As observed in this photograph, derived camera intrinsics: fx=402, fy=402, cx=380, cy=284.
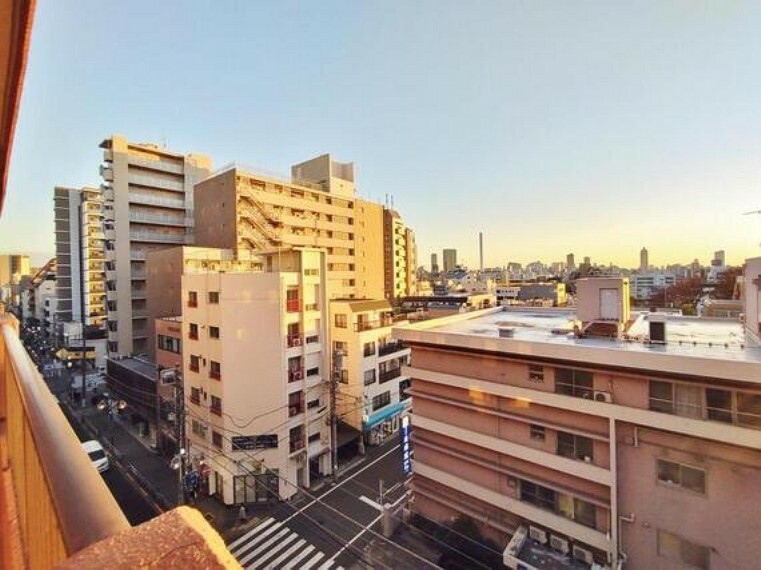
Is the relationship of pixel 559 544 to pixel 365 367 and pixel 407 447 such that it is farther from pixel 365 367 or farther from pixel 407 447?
pixel 365 367

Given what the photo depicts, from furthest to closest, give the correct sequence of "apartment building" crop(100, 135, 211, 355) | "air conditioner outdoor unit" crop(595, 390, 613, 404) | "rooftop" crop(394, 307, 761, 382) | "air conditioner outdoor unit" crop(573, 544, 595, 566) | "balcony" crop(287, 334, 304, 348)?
"apartment building" crop(100, 135, 211, 355)
"balcony" crop(287, 334, 304, 348)
"air conditioner outdoor unit" crop(573, 544, 595, 566)
"air conditioner outdoor unit" crop(595, 390, 613, 404)
"rooftop" crop(394, 307, 761, 382)

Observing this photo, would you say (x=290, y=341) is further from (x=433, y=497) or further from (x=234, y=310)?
(x=433, y=497)

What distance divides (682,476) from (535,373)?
13.2 ft

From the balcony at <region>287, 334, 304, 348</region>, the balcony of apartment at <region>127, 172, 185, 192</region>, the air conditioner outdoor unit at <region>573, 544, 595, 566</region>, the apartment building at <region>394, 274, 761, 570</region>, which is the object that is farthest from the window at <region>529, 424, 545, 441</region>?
the balcony of apartment at <region>127, 172, 185, 192</region>

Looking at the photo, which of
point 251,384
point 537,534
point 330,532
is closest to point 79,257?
point 251,384

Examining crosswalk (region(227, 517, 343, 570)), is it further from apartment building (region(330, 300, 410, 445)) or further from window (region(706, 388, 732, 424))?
window (region(706, 388, 732, 424))

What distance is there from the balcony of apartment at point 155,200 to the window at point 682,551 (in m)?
41.8

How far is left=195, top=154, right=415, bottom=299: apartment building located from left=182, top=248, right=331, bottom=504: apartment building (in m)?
8.78

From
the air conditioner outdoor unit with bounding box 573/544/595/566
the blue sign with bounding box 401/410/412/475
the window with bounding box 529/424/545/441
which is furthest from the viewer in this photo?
the blue sign with bounding box 401/410/412/475

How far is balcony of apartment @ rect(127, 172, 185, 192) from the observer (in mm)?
36541

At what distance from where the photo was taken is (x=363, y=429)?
76.5 feet

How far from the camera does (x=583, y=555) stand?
434 inches

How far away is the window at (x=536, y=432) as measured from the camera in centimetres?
1168

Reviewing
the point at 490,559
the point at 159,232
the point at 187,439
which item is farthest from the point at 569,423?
the point at 159,232
